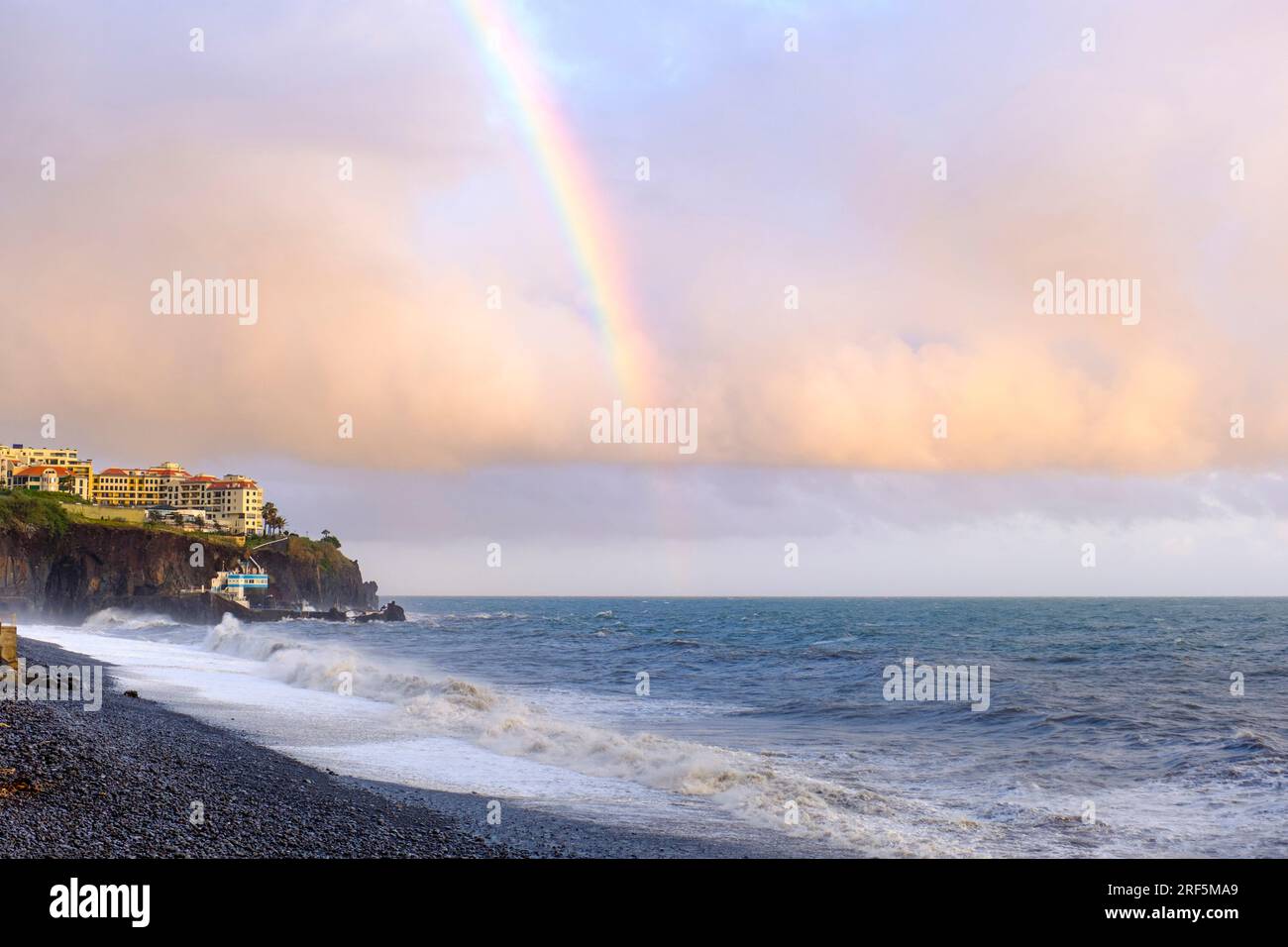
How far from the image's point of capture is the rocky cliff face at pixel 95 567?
385 ft

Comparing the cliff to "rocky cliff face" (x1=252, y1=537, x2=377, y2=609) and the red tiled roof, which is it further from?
the red tiled roof

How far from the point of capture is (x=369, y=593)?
634ft

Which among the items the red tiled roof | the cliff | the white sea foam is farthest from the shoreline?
the red tiled roof

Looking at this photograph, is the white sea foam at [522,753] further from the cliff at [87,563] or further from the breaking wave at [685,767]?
the cliff at [87,563]

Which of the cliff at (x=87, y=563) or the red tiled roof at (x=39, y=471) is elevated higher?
the red tiled roof at (x=39, y=471)

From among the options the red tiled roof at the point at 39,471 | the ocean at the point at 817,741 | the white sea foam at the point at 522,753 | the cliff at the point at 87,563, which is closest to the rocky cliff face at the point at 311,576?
the cliff at the point at 87,563

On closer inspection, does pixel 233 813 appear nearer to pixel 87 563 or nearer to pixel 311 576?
pixel 87 563

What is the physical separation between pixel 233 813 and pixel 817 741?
18497 mm

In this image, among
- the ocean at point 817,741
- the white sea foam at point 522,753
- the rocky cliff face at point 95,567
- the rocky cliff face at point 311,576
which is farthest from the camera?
the rocky cliff face at point 311,576

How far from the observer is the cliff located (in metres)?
118

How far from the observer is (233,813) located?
14969 millimetres

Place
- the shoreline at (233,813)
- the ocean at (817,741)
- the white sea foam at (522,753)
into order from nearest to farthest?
the shoreline at (233,813) → the ocean at (817,741) → the white sea foam at (522,753)

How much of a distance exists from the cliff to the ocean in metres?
68.3
